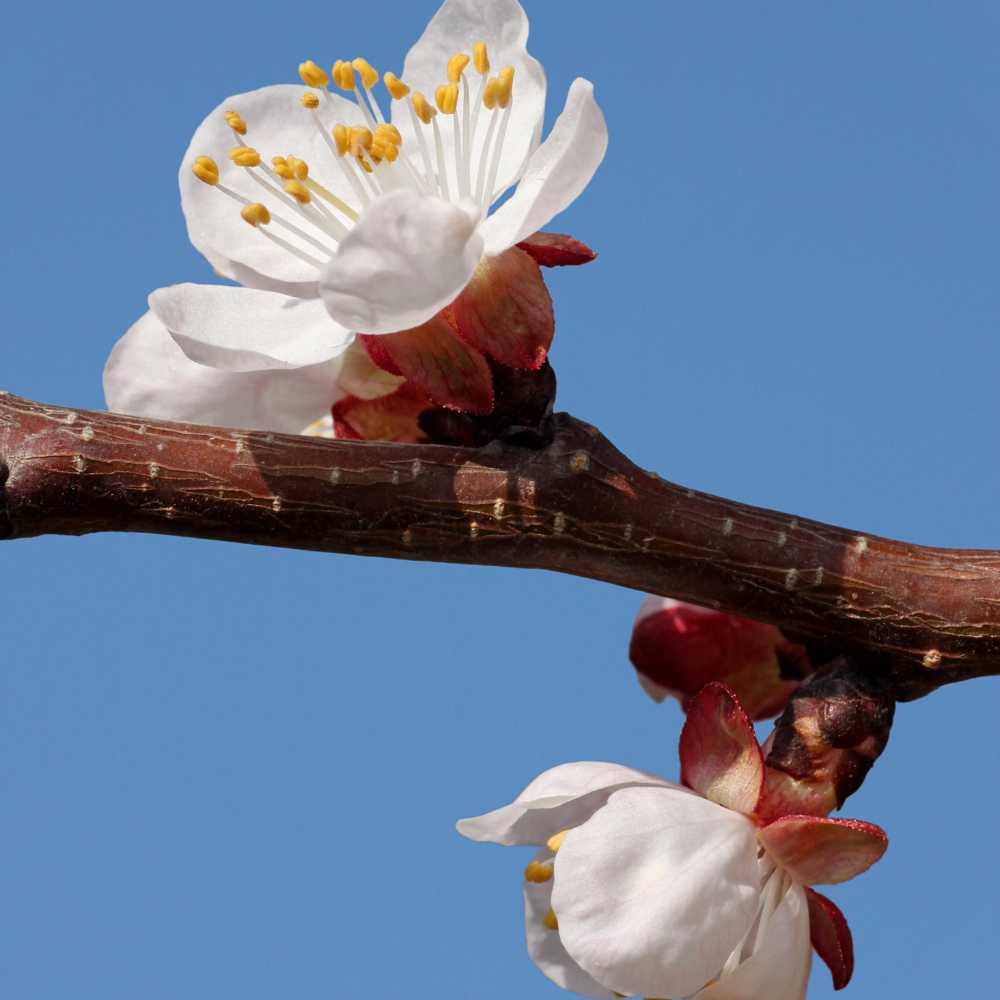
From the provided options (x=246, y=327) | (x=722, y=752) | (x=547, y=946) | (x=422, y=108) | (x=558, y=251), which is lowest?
(x=547, y=946)

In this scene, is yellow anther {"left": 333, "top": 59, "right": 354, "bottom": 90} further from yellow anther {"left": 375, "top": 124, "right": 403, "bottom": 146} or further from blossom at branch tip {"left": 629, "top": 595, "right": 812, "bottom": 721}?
blossom at branch tip {"left": 629, "top": 595, "right": 812, "bottom": 721}

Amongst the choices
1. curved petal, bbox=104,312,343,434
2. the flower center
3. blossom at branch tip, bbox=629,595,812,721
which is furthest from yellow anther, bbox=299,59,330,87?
blossom at branch tip, bbox=629,595,812,721

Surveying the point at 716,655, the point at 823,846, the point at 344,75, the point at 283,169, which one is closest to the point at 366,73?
the point at 344,75

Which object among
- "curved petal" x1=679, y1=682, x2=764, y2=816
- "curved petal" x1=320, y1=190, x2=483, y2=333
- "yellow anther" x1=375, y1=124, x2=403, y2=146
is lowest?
"curved petal" x1=679, y1=682, x2=764, y2=816

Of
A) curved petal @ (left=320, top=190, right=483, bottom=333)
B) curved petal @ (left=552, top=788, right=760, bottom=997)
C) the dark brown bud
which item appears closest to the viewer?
curved petal @ (left=320, top=190, right=483, bottom=333)

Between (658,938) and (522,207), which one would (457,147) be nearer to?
Result: (522,207)

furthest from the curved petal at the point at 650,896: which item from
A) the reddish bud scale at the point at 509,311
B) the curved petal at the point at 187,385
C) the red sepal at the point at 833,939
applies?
the curved petal at the point at 187,385

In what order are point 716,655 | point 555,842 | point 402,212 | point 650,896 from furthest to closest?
point 716,655 → point 555,842 → point 650,896 → point 402,212

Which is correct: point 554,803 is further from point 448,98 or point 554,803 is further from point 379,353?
point 448,98
